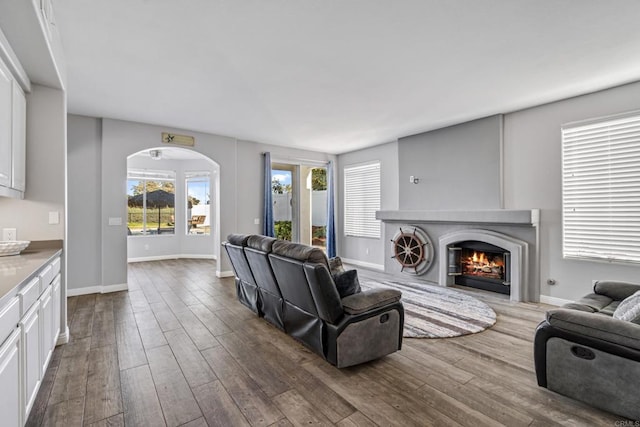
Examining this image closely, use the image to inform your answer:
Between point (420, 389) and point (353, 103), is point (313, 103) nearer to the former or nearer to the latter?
point (353, 103)

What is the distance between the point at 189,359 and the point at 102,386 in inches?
25.1

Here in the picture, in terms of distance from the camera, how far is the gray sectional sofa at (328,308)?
246 centimetres

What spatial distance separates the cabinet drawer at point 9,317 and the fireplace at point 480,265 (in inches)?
210

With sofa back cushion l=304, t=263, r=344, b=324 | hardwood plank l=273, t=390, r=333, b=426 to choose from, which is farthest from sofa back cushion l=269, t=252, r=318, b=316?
hardwood plank l=273, t=390, r=333, b=426

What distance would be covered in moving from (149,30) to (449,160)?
473cm

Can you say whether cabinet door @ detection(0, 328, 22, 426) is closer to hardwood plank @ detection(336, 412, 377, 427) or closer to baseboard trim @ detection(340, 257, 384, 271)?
hardwood plank @ detection(336, 412, 377, 427)

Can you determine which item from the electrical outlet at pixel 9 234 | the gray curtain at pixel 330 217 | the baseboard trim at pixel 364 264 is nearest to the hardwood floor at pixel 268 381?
the electrical outlet at pixel 9 234

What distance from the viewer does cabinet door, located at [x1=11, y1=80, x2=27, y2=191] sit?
255cm

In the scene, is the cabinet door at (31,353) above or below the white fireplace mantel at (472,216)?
below

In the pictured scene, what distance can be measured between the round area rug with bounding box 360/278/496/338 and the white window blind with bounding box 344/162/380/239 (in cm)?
A: 226

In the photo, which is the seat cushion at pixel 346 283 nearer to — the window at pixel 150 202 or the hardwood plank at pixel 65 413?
the hardwood plank at pixel 65 413

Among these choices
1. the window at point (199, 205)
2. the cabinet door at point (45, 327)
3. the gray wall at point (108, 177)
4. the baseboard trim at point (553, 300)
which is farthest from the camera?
the window at point (199, 205)

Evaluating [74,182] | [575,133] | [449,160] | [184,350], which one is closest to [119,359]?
[184,350]

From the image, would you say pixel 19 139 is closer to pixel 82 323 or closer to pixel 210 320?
pixel 82 323
